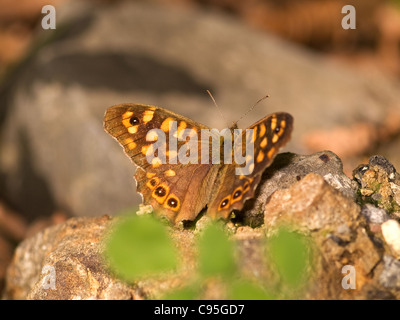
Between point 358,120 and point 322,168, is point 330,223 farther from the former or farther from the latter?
point 358,120

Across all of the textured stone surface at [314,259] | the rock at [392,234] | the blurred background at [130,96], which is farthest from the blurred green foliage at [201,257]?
the blurred background at [130,96]

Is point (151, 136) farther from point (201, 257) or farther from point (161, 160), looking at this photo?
point (201, 257)

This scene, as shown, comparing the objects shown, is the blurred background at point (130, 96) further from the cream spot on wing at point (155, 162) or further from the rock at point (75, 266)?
the cream spot on wing at point (155, 162)

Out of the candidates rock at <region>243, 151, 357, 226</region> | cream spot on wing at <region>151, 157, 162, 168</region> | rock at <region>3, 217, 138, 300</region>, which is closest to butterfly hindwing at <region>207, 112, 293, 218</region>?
rock at <region>243, 151, 357, 226</region>

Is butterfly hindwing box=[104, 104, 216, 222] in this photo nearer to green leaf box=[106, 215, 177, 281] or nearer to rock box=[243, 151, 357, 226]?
rock box=[243, 151, 357, 226]
